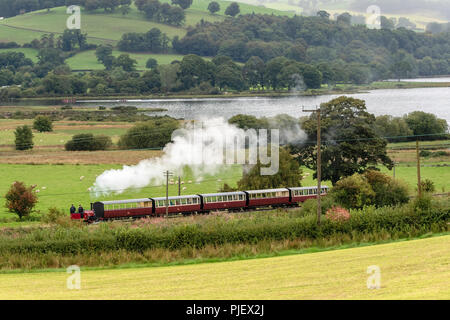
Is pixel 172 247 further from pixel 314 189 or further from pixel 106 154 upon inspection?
pixel 106 154

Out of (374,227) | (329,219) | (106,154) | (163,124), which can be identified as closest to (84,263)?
(329,219)

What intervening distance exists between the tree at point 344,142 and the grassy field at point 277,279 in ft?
97.9

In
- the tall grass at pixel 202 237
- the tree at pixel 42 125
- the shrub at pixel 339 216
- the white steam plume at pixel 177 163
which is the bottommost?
the tall grass at pixel 202 237

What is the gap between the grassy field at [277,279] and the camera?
28094 millimetres

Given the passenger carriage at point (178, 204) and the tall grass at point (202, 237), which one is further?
the passenger carriage at point (178, 204)

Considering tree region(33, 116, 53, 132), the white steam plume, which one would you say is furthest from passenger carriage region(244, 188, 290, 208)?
tree region(33, 116, 53, 132)

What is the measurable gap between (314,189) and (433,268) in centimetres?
3618

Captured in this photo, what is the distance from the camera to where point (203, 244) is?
46.1m

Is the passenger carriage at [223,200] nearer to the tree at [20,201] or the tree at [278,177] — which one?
the tree at [278,177]

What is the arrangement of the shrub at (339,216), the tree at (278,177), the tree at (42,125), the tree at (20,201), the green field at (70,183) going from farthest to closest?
the tree at (42,125) < the tree at (278,177) < the green field at (70,183) < the tree at (20,201) < the shrub at (339,216)

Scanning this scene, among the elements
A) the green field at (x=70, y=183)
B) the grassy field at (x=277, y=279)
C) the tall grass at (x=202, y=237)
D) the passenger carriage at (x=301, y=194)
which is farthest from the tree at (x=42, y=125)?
the grassy field at (x=277, y=279)

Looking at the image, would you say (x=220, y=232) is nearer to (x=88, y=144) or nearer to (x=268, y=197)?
(x=268, y=197)

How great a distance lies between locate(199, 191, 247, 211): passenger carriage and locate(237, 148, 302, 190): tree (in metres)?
4.96

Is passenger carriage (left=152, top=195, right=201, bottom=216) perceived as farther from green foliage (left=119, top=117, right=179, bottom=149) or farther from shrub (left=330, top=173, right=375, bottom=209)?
green foliage (left=119, top=117, right=179, bottom=149)
